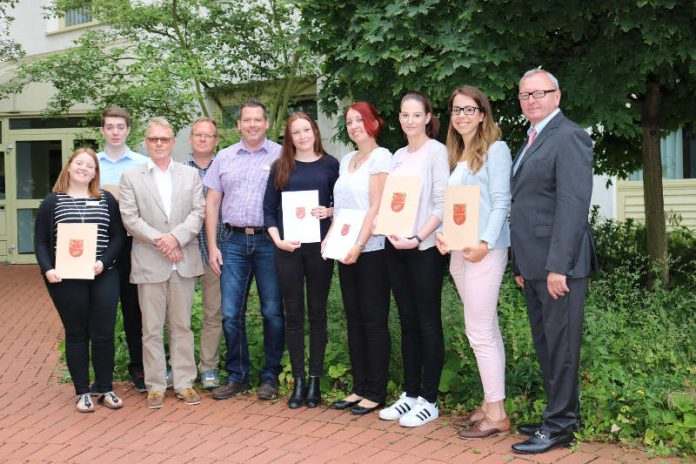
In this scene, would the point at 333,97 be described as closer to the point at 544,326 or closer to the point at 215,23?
the point at 544,326

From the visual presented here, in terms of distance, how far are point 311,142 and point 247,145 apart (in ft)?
1.99

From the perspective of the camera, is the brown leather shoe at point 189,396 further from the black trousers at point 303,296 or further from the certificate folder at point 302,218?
the certificate folder at point 302,218

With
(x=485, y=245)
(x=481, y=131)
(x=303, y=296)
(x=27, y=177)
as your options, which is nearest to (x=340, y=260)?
(x=303, y=296)

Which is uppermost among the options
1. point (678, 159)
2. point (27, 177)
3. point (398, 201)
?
point (27, 177)

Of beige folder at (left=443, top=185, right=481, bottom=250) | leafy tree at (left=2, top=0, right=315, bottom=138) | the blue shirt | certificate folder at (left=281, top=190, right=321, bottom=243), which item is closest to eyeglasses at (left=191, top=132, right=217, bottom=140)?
the blue shirt

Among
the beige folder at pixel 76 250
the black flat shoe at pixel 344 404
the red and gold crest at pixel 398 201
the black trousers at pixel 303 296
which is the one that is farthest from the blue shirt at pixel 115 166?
the black flat shoe at pixel 344 404

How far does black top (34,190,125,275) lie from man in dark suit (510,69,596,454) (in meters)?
2.81

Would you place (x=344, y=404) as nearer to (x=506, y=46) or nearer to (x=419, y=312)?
(x=419, y=312)

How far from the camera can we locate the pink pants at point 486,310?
4852 mm

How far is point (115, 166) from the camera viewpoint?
626cm

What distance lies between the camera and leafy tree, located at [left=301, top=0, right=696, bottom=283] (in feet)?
20.2

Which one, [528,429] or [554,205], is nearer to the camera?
[554,205]

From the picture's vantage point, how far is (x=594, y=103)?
6.53 meters

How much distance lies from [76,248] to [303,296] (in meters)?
1.58
